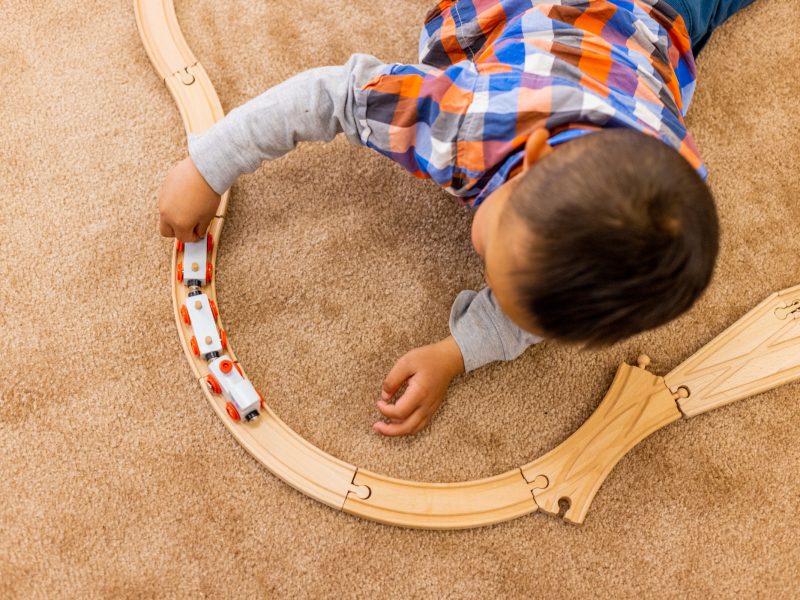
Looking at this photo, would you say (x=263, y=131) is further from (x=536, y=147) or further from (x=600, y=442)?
(x=600, y=442)

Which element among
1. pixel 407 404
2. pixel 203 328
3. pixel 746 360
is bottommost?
pixel 746 360

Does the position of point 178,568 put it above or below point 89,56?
below

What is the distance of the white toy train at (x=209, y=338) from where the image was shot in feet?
2.25

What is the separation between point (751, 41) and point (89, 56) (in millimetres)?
874

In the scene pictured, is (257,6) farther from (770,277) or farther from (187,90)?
(770,277)

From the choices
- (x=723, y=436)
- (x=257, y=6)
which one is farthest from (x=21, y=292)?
(x=723, y=436)

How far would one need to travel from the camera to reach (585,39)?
63 cm

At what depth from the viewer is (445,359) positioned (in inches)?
28.0

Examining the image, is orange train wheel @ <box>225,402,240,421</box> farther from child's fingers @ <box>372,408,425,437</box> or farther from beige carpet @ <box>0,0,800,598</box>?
child's fingers @ <box>372,408,425,437</box>

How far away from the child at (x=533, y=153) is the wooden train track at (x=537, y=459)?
0.08 meters

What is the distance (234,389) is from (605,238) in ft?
1.37

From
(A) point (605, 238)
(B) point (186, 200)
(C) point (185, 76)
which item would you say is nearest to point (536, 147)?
→ (A) point (605, 238)

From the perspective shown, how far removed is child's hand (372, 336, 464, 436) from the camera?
0.70 meters

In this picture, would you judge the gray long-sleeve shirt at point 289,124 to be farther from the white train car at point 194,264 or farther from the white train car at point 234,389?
the white train car at point 234,389
